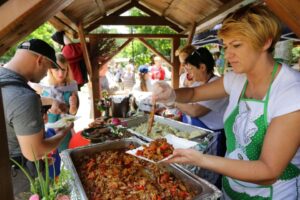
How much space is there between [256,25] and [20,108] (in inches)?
57.8

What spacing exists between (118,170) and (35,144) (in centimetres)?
63

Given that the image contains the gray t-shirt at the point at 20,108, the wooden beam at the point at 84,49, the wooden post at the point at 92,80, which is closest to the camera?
the gray t-shirt at the point at 20,108

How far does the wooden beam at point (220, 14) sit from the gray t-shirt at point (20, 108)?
2.68 meters

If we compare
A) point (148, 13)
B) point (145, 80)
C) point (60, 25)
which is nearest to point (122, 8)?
point (148, 13)

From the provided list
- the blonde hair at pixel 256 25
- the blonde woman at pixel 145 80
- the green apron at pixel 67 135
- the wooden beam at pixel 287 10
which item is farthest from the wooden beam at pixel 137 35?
the wooden beam at pixel 287 10

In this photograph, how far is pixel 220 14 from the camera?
410cm

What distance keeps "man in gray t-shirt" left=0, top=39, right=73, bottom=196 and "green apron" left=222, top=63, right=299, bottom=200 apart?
3.88 ft

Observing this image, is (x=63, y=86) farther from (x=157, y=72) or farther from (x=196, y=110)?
(x=157, y=72)

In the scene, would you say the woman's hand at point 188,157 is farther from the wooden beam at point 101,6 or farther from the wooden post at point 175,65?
the wooden post at point 175,65

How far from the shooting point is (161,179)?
140 cm

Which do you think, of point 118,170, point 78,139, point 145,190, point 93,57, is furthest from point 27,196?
point 93,57

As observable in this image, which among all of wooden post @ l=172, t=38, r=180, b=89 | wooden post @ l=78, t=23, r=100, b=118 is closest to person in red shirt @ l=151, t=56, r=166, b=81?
wooden post @ l=172, t=38, r=180, b=89

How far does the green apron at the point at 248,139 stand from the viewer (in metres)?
1.23

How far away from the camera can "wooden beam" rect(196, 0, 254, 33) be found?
3369 millimetres
